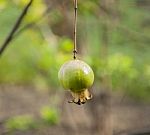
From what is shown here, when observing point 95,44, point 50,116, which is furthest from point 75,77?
point 95,44

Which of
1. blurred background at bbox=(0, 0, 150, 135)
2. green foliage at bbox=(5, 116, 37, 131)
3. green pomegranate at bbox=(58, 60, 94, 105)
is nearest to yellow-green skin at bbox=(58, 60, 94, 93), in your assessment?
green pomegranate at bbox=(58, 60, 94, 105)

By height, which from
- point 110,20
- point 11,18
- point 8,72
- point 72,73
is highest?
point 8,72

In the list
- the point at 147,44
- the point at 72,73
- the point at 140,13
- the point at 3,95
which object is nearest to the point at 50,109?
the point at 147,44

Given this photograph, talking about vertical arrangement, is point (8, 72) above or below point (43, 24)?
above

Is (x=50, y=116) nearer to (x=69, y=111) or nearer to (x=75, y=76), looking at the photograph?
(x=69, y=111)

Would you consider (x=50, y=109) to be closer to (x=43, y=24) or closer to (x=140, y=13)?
(x=43, y=24)

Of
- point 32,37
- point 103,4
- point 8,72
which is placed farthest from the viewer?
point 8,72
